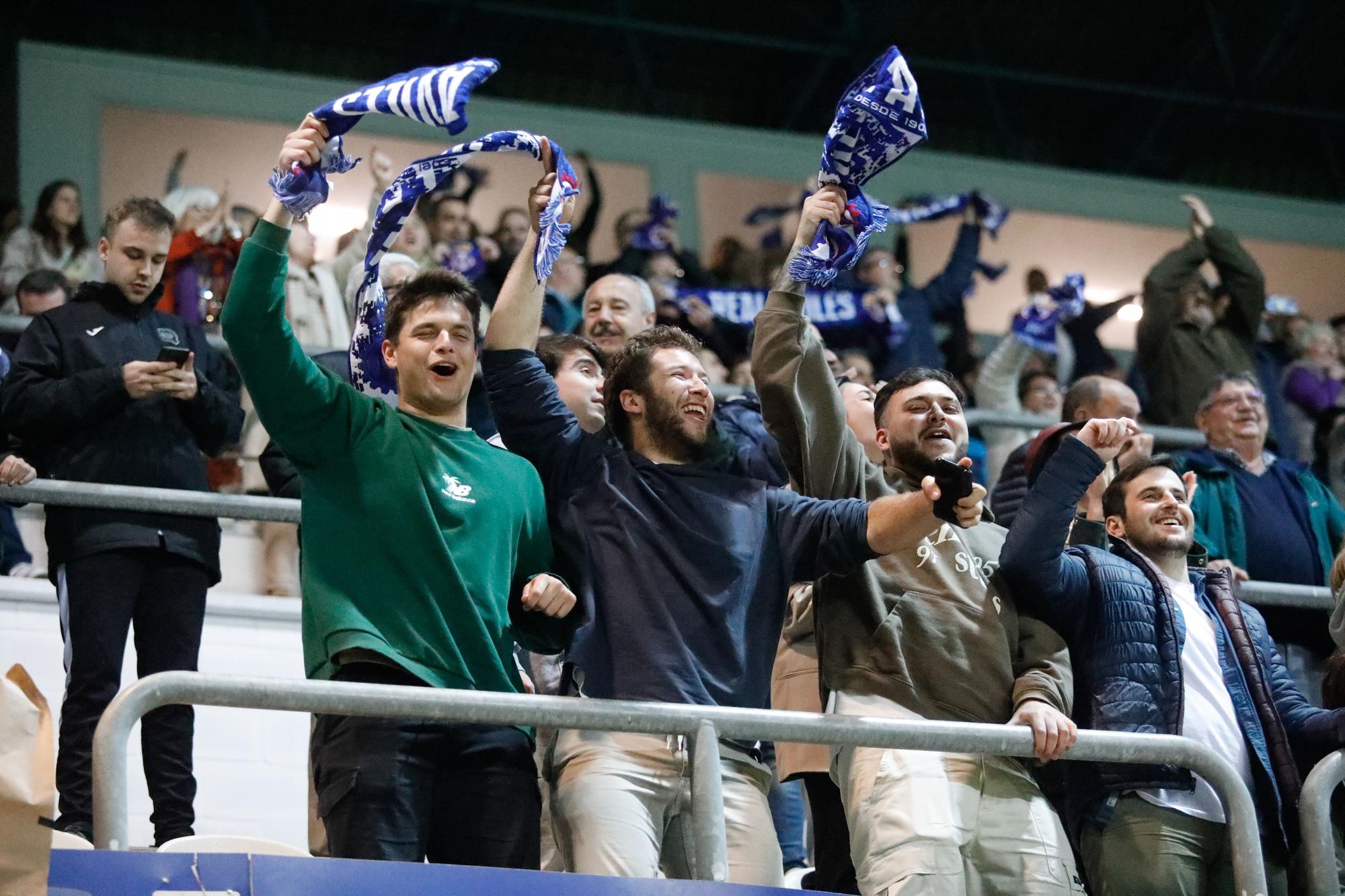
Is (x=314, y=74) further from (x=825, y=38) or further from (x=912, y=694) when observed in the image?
(x=912, y=694)

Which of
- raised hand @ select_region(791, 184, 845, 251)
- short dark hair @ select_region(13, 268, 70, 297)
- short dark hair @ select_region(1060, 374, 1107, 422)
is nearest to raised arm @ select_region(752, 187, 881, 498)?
raised hand @ select_region(791, 184, 845, 251)

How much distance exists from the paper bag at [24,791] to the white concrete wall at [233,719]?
2.35 meters

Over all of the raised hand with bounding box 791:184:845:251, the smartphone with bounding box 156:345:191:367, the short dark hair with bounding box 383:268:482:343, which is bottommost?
the short dark hair with bounding box 383:268:482:343

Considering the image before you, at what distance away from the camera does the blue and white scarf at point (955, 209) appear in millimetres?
7707

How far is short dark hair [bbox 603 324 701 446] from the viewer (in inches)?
169

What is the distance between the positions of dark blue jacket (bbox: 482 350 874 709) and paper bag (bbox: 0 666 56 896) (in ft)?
3.71

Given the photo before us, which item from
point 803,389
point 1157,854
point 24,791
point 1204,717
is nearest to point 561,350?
point 803,389

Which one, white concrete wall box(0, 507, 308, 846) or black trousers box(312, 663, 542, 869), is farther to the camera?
white concrete wall box(0, 507, 308, 846)

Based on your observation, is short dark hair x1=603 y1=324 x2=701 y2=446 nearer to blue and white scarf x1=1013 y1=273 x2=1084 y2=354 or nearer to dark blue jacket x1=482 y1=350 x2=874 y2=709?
dark blue jacket x1=482 y1=350 x2=874 y2=709

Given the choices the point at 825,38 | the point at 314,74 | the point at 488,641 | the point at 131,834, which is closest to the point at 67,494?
the point at 131,834

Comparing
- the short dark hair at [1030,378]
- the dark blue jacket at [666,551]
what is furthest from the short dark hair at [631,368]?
the short dark hair at [1030,378]

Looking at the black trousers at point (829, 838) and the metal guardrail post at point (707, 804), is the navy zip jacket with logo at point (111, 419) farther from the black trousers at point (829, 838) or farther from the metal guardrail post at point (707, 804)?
the metal guardrail post at point (707, 804)

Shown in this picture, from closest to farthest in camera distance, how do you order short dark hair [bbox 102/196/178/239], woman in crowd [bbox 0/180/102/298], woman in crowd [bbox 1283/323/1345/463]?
short dark hair [bbox 102/196/178/239] < woman in crowd [bbox 0/180/102/298] < woman in crowd [bbox 1283/323/1345/463]

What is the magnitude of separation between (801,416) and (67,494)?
73.2 inches
